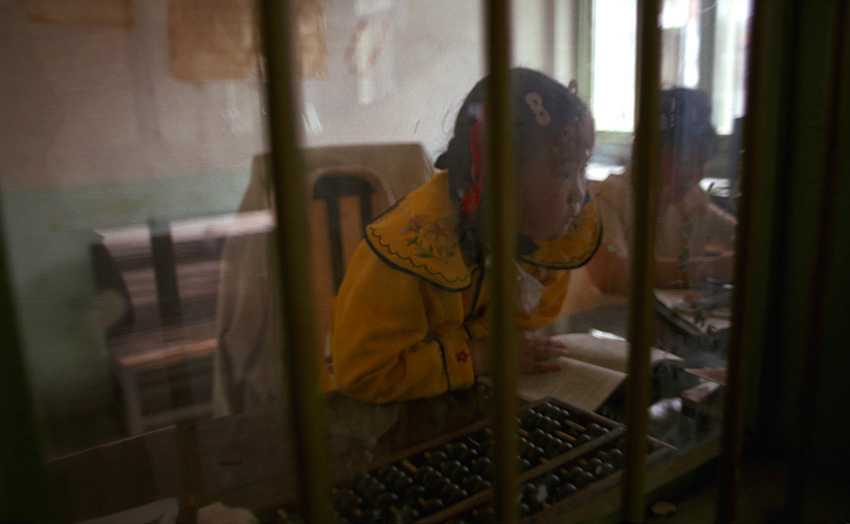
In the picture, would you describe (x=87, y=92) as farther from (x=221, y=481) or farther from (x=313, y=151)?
(x=221, y=481)

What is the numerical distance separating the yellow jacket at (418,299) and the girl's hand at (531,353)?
0.04 feet

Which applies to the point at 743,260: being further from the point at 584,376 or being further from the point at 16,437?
the point at 16,437

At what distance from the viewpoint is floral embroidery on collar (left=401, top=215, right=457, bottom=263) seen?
56 centimetres

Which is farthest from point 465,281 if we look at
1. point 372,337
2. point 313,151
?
point 313,151

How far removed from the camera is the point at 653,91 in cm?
47

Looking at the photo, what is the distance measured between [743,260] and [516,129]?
23cm

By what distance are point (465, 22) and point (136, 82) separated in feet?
0.83

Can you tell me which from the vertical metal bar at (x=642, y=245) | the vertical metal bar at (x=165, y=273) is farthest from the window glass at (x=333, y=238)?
the vertical metal bar at (x=642, y=245)

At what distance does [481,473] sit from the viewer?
0.67 meters

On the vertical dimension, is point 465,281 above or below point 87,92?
below

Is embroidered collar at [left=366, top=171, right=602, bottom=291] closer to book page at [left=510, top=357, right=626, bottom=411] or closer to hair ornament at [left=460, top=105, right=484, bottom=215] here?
hair ornament at [left=460, top=105, right=484, bottom=215]

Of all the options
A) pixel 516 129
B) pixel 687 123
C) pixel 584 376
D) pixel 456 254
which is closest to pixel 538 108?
pixel 516 129

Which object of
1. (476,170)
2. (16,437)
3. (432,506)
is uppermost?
Answer: (476,170)

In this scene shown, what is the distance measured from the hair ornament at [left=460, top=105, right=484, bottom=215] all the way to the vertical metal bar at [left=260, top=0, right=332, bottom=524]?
21 centimetres
